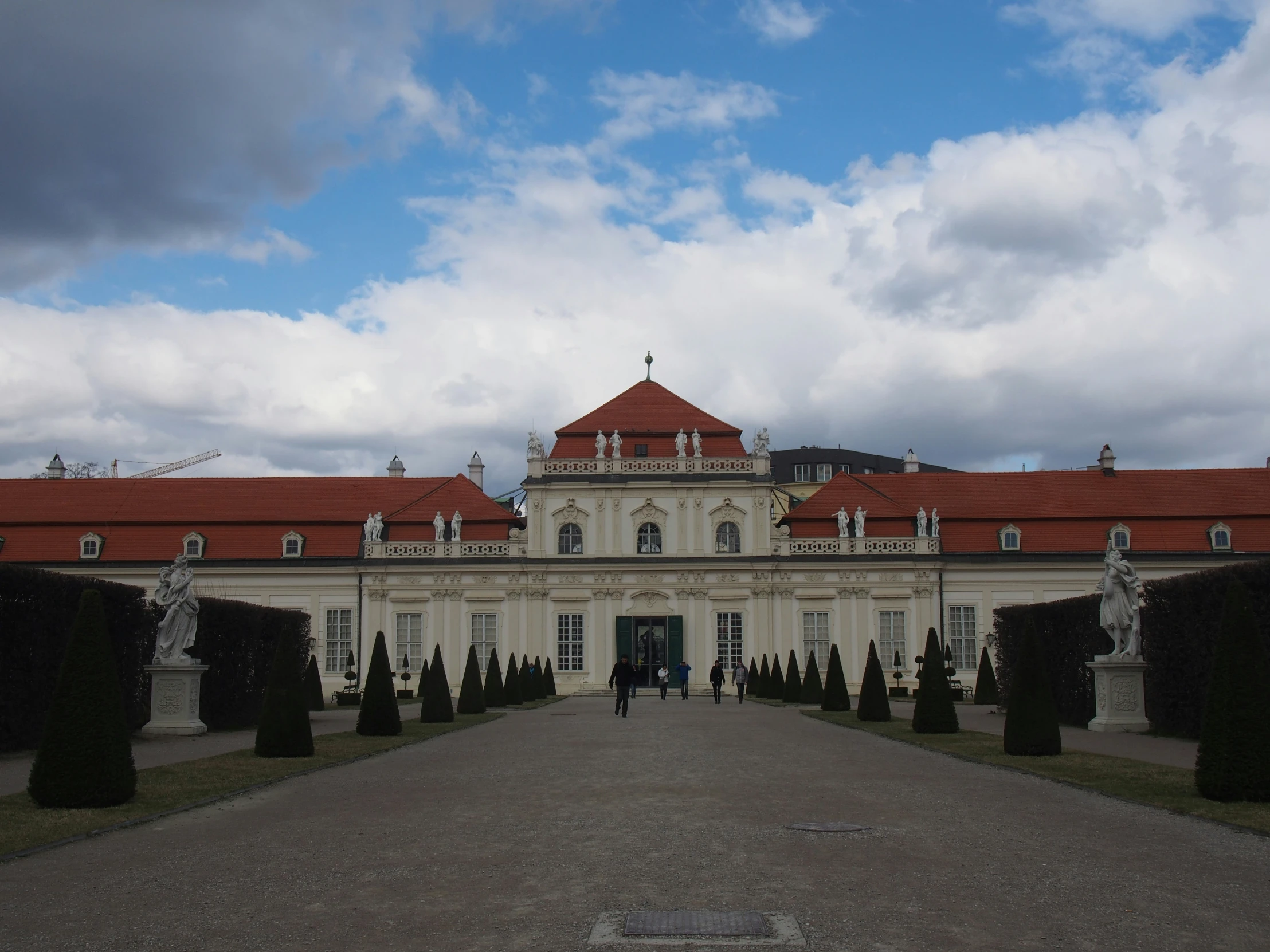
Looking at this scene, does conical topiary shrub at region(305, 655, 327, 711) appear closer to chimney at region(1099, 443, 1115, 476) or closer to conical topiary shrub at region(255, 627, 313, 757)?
conical topiary shrub at region(255, 627, 313, 757)

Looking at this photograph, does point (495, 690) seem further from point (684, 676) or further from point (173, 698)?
point (173, 698)

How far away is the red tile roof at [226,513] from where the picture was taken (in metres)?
49.4

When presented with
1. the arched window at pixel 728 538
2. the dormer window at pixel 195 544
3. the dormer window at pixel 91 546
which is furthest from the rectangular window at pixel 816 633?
the dormer window at pixel 91 546

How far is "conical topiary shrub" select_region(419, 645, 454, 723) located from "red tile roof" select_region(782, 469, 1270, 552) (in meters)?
26.1

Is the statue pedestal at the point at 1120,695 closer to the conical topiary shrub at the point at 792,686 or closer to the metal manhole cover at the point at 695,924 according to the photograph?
the conical topiary shrub at the point at 792,686

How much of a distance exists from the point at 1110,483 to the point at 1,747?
45199 mm

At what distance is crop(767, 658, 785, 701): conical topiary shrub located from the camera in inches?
1634

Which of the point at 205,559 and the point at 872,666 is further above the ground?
the point at 205,559

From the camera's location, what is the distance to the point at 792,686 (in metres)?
38.7

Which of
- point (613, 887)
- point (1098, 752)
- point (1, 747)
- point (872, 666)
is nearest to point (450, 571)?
point (872, 666)

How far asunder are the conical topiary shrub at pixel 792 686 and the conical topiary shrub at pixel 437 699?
46.9 ft

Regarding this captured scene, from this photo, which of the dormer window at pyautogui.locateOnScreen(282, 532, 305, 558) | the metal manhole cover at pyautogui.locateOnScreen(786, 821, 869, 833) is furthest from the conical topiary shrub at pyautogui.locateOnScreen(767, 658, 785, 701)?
the metal manhole cover at pyautogui.locateOnScreen(786, 821, 869, 833)

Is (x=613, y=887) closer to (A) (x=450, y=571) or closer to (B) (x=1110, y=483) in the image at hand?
(A) (x=450, y=571)

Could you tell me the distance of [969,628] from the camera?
162 feet
